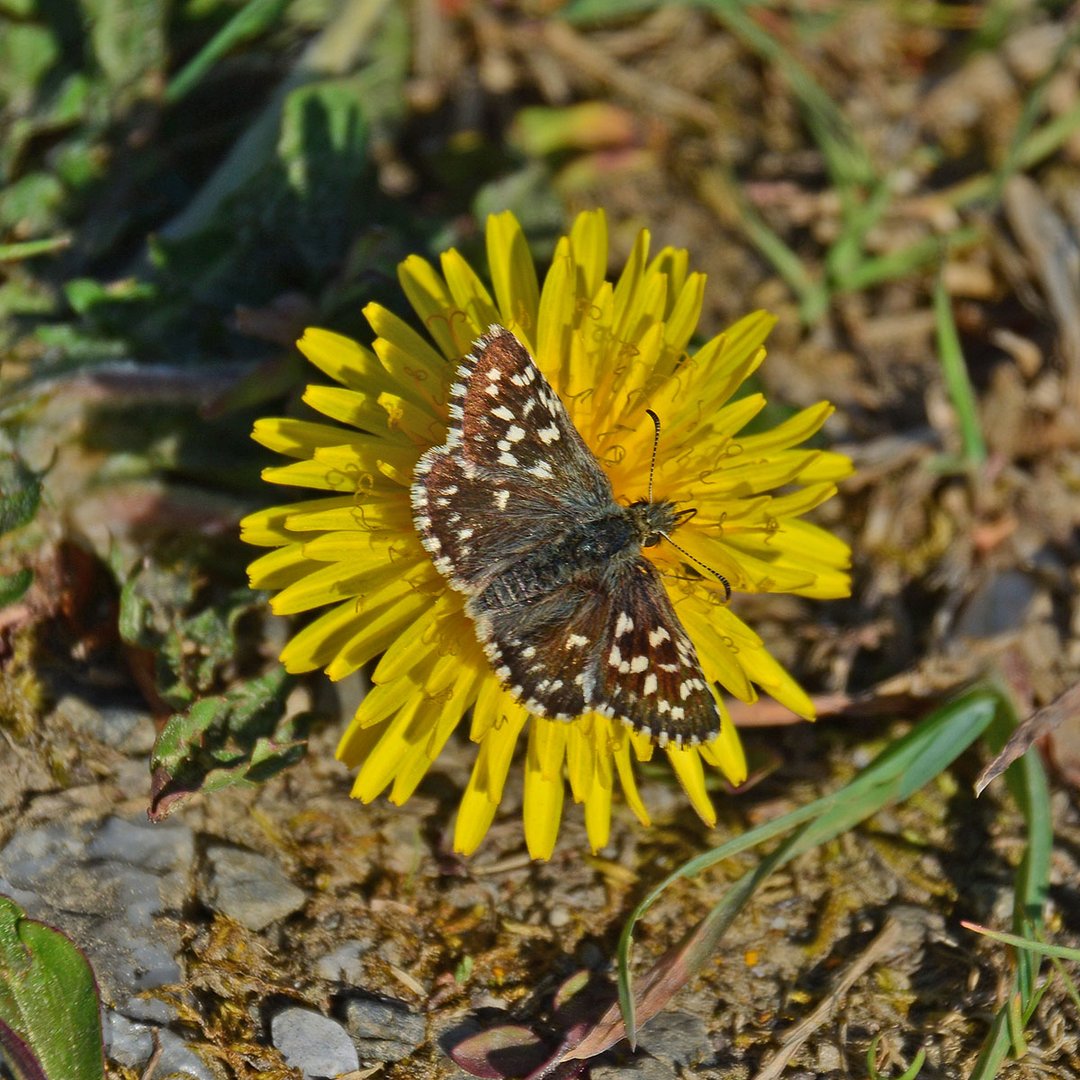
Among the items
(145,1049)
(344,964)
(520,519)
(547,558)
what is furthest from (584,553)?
(145,1049)

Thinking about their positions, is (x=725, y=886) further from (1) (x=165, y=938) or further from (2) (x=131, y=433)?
(2) (x=131, y=433)

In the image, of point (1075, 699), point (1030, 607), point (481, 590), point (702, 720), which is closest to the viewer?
point (702, 720)

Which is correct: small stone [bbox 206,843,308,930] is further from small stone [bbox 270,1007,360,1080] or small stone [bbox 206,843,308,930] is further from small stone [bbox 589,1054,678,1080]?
small stone [bbox 589,1054,678,1080]

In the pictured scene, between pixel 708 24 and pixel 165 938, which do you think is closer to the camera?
pixel 165 938

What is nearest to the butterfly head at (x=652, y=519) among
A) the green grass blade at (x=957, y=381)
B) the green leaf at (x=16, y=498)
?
the green grass blade at (x=957, y=381)

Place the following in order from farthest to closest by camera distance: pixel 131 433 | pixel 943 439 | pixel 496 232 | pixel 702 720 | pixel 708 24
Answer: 1. pixel 708 24
2. pixel 943 439
3. pixel 131 433
4. pixel 496 232
5. pixel 702 720

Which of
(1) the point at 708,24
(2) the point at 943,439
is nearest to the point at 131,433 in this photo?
(2) the point at 943,439

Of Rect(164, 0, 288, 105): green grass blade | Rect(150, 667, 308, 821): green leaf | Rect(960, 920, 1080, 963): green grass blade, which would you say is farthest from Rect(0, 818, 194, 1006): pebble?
Rect(164, 0, 288, 105): green grass blade

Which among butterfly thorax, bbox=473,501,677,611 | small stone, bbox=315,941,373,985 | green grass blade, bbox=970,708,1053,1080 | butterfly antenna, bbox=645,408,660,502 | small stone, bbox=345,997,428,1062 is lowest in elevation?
green grass blade, bbox=970,708,1053,1080
